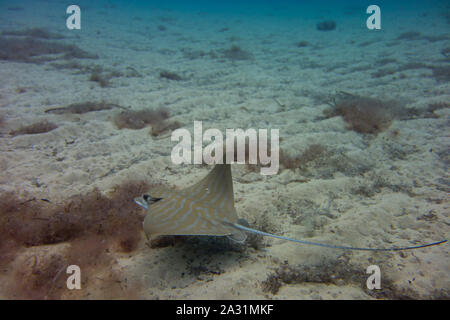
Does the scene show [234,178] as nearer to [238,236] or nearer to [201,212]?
[201,212]

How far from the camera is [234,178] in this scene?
412 centimetres

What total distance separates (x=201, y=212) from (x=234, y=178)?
1808 millimetres

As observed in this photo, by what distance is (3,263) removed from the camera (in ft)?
7.29

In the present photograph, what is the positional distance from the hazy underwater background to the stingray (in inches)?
18.5

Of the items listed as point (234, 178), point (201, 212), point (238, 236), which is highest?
point (234, 178)

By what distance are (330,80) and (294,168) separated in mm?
6903

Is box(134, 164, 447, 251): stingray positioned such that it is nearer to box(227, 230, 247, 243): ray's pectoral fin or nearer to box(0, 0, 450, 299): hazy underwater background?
box(227, 230, 247, 243): ray's pectoral fin

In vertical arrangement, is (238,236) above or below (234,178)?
below

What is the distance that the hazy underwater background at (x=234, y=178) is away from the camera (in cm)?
225

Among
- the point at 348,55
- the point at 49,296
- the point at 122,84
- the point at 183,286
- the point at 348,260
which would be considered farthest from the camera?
the point at 348,55

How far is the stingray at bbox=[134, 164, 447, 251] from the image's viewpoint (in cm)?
205

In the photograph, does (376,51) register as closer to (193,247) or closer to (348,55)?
(348,55)

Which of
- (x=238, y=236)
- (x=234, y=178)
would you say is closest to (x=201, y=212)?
(x=238, y=236)

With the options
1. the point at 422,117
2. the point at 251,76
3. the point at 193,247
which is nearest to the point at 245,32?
the point at 251,76
